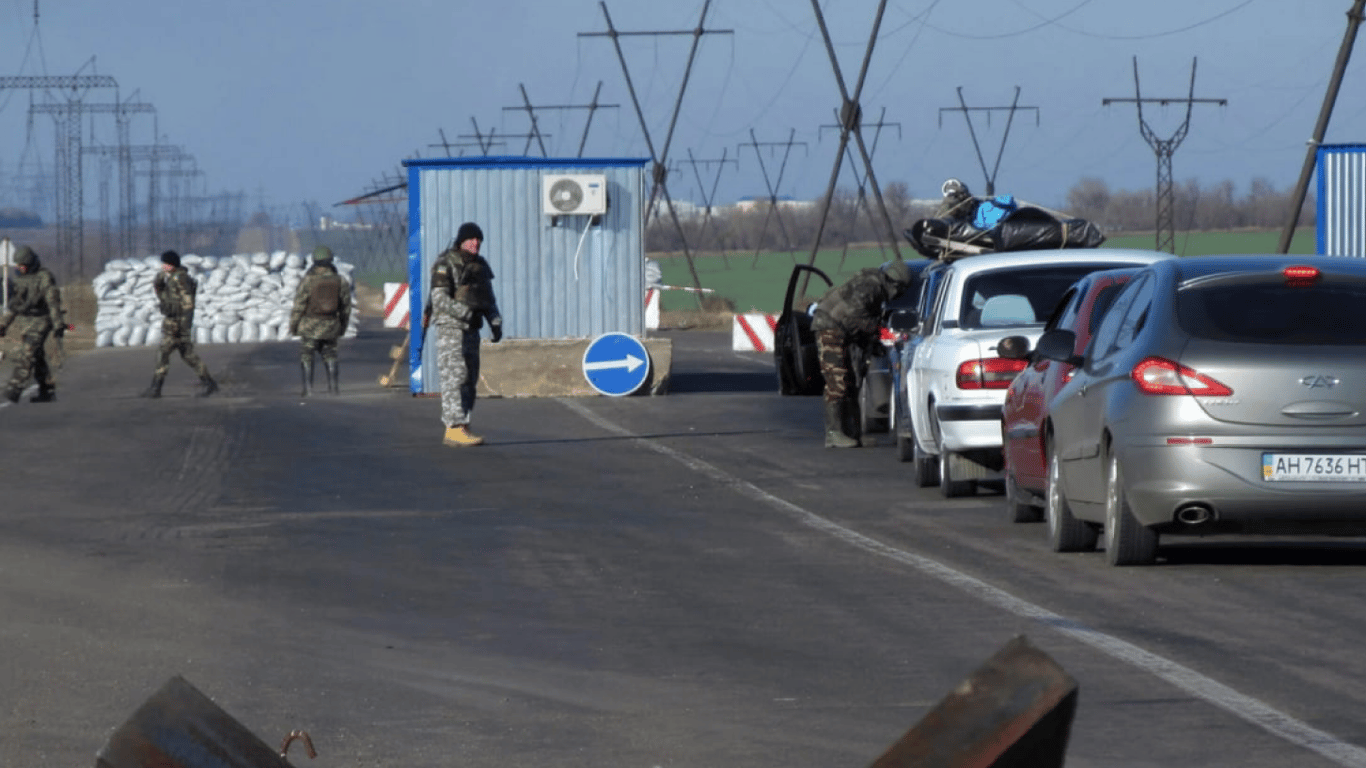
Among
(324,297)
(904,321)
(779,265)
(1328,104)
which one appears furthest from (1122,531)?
(779,265)

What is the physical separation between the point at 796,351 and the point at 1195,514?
14.4 m

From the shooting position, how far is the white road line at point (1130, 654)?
6.16 meters

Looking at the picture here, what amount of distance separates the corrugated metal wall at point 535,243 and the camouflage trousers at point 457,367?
8.54 m

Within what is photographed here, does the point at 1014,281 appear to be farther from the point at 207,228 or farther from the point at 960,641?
the point at 207,228

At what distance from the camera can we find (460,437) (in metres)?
19.0

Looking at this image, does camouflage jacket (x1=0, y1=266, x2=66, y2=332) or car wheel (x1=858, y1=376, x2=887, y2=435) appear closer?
car wheel (x1=858, y1=376, x2=887, y2=435)

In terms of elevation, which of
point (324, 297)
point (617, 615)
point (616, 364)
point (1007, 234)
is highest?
point (1007, 234)

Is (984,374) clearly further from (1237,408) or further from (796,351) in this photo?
(796,351)

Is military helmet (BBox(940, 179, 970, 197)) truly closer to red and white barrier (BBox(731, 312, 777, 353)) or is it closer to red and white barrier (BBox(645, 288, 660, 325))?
red and white barrier (BBox(731, 312, 777, 353))

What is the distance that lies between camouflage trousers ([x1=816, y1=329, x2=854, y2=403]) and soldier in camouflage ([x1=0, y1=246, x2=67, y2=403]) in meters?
12.0

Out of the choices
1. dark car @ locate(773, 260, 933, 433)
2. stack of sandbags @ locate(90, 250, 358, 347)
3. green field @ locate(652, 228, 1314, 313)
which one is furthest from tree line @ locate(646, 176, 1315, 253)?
dark car @ locate(773, 260, 933, 433)

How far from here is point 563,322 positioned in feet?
91.4

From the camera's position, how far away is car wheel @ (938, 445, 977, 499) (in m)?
14.4

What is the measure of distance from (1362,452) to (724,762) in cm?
489
